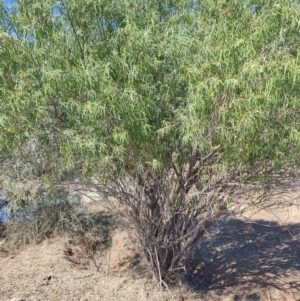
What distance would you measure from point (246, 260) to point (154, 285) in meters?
1.94

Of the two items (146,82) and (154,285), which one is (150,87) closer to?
(146,82)

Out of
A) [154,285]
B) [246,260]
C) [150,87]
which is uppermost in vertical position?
[150,87]

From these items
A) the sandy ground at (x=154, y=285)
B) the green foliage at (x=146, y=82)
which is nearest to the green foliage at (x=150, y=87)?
the green foliage at (x=146, y=82)

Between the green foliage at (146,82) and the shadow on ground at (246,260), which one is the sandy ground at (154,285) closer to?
the shadow on ground at (246,260)

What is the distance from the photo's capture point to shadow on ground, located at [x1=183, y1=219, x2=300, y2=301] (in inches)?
236

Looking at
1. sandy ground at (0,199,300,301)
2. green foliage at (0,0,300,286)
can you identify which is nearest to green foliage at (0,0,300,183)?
green foliage at (0,0,300,286)

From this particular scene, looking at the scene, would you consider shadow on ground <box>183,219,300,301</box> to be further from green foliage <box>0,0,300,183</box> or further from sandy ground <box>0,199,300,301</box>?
green foliage <box>0,0,300,183</box>

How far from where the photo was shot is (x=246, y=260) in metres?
6.78

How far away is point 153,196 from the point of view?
17.1 ft

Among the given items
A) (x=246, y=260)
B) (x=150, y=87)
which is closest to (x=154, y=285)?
(x=246, y=260)

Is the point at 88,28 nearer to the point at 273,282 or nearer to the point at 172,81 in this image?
the point at 172,81

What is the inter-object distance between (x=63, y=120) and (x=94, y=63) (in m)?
0.80

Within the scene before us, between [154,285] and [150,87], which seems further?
[154,285]

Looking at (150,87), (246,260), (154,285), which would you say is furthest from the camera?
(246,260)
